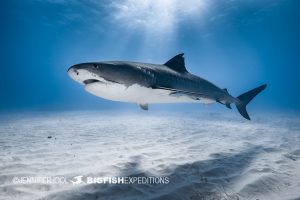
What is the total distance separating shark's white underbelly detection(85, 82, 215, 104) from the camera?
4.47m

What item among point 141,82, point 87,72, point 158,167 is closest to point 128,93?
point 141,82

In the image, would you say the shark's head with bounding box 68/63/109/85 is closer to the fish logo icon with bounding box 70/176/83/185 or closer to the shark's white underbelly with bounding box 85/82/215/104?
the shark's white underbelly with bounding box 85/82/215/104

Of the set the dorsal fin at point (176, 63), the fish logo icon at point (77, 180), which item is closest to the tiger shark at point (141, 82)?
the dorsal fin at point (176, 63)

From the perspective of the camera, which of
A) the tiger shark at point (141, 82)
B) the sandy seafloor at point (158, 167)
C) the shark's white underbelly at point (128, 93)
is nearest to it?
the sandy seafloor at point (158, 167)

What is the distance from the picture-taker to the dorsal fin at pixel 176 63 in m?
6.98

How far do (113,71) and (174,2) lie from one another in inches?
1217

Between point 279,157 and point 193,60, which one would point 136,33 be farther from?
point 279,157

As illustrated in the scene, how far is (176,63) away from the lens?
277 inches

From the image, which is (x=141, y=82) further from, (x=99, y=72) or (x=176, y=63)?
(x=176, y=63)

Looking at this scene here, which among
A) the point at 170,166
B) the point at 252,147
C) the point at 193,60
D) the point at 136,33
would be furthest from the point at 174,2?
the point at 193,60

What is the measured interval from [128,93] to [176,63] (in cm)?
254

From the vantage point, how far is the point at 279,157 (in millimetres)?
6215

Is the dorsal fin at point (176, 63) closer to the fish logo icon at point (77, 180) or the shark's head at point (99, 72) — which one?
the shark's head at point (99, 72)

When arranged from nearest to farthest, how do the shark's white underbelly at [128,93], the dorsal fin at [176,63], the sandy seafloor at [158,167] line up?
1. the sandy seafloor at [158,167]
2. the shark's white underbelly at [128,93]
3. the dorsal fin at [176,63]
